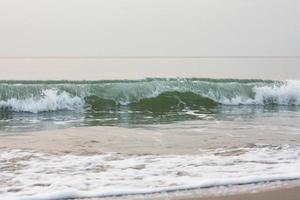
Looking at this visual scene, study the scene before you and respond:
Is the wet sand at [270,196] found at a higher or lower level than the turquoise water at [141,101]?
lower

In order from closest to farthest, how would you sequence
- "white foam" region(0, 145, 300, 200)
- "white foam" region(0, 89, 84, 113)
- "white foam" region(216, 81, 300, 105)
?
"white foam" region(0, 145, 300, 200) → "white foam" region(0, 89, 84, 113) → "white foam" region(216, 81, 300, 105)

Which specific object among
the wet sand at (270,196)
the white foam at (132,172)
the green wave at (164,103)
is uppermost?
the green wave at (164,103)

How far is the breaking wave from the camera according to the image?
16.3m

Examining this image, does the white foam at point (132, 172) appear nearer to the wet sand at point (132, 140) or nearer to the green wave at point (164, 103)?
the wet sand at point (132, 140)

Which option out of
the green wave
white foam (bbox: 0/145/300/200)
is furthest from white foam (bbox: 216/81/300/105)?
white foam (bbox: 0/145/300/200)

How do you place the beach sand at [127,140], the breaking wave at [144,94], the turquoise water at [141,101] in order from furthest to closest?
the breaking wave at [144,94], the turquoise water at [141,101], the beach sand at [127,140]

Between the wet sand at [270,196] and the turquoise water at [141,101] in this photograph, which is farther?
the turquoise water at [141,101]

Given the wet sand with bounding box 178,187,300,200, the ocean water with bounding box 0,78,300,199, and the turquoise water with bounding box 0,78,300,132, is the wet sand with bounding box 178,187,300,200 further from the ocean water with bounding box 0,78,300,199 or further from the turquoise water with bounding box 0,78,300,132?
the turquoise water with bounding box 0,78,300,132

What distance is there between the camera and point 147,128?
10688 mm

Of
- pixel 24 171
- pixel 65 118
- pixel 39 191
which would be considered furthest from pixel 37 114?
pixel 39 191

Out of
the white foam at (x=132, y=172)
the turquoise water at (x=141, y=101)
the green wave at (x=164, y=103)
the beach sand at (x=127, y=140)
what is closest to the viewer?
the white foam at (x=132, y=172)

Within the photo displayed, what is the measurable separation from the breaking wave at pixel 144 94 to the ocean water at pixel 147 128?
34 millimetres

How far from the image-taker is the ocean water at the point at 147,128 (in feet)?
17.6

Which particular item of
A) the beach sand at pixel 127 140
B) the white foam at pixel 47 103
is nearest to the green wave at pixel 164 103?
the white foam at pixel 47 103
